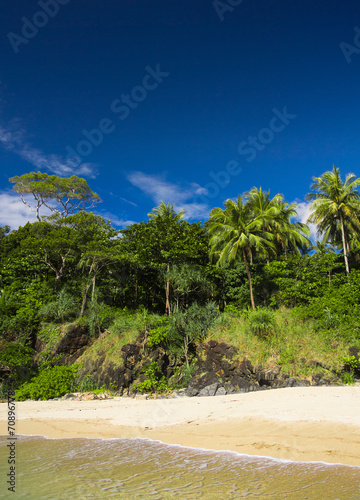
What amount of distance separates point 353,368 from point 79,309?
15546 millimetres

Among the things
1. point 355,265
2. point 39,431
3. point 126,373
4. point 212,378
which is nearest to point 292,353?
point 212,378

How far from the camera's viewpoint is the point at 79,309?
1908 cm

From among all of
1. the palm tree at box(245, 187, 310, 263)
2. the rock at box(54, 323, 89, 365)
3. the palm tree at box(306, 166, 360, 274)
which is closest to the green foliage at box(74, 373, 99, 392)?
the rock at box(54, 323, 89, 365)

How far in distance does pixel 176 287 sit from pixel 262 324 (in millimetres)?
8341

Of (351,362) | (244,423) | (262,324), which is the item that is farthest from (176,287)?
(244,423)

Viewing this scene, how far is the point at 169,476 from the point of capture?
148 inches

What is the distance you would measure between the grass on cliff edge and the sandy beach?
135 inches

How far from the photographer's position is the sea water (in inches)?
125

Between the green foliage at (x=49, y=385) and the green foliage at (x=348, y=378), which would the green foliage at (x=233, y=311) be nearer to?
the green foliage at (x=348, y=378)

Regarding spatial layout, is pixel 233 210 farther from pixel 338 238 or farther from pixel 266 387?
pixel 338 238

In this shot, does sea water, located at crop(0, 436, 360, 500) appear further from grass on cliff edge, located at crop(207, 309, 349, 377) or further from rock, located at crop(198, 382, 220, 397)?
grass on cliff edge, located at crop(207, 309, 349, 377)

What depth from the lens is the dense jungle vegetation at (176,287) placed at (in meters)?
13.3

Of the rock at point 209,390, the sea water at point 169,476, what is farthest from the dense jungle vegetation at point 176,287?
the sea water at point 169,476

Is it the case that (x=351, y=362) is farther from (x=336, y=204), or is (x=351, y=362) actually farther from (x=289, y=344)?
(x=336, y=204)
